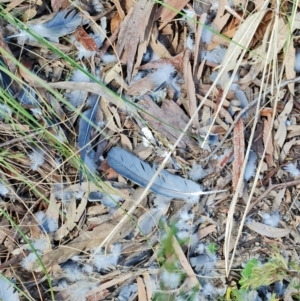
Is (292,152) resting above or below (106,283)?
above

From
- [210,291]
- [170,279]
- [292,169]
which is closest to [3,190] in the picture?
[170,279]

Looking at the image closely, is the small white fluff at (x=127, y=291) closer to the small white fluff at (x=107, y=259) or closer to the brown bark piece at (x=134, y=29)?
the small white fluff at (x=107, y=259)

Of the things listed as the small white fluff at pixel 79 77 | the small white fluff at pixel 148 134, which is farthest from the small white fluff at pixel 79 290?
the small white fluff at pixel 79 77

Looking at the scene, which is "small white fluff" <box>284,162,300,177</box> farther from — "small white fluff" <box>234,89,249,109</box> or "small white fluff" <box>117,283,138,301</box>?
"small white fluff" <box>117,283,138,301</box>

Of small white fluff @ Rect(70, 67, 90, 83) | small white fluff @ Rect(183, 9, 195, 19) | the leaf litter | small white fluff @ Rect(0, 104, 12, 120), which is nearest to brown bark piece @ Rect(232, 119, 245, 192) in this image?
the leaf litter

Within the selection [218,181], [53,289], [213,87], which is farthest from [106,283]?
[213,87]

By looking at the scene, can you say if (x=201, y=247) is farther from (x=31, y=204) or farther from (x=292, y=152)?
(x=31, y=204)
